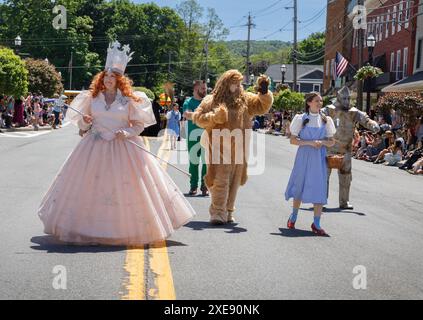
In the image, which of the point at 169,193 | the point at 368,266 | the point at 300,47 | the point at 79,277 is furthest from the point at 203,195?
the point at 300,47

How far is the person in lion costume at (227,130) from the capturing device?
33.9ft

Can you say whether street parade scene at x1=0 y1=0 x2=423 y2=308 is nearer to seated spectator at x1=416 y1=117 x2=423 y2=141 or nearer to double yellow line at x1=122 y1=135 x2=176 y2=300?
double yellow line at x1=122 y1=135 x2=176 y2=300

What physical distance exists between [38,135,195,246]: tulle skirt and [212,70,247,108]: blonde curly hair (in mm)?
1913

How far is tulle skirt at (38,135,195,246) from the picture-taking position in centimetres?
829

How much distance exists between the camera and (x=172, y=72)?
364ft

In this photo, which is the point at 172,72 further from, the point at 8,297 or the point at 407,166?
the point at 8,297

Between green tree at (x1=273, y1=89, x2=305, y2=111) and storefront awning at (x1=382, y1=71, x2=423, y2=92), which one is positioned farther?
green tree at (x1=273, y1=89, x2=305, y2=111)

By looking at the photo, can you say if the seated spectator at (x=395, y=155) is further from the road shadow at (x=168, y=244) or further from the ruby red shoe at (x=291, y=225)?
the road shadow at (x=168, y=244)

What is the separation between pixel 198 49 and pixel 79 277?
11295 centimetres

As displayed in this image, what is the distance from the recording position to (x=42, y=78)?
5303 centimetres

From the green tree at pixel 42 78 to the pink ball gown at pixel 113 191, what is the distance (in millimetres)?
44431

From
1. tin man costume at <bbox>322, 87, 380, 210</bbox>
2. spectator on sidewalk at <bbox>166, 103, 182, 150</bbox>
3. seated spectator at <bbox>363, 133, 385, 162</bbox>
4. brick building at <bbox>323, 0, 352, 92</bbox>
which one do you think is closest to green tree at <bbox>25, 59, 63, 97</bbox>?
brick building at <bbox>323, 0, 352, 92</bbox>

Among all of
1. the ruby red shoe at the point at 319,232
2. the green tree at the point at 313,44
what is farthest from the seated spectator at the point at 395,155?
the green tree at the point at 313,44
